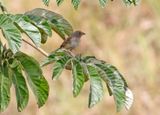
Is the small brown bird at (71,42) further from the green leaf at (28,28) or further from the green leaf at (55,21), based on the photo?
the green leaf at (28,28)

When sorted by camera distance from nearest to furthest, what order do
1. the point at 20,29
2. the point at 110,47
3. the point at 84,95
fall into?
the point at 20,29, the point at 84,95, the point at 110,47

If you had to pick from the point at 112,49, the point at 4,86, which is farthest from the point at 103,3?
the point at 112,49

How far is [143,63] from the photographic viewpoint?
17.9ft

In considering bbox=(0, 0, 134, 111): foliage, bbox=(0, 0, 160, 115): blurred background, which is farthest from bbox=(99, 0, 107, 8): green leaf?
bbox=(0, 0, 160, 115): blurred background

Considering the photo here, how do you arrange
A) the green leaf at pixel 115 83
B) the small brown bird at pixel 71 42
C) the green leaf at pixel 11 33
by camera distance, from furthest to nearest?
the small brown bird at pixel 71 42 < the green leaf at pixel 115 83 < the green leaf at pixel 11 33

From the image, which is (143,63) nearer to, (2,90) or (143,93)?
(143,93)

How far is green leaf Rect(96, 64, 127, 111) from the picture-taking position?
4.85 feet

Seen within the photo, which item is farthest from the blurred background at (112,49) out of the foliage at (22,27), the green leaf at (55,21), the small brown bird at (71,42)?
the foliage at (22,27)

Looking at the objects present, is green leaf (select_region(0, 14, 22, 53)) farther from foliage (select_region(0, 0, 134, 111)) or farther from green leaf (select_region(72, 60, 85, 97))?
green leaf (select_region(72, 60, 85, 97))

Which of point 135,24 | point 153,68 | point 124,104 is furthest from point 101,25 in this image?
point 124,104

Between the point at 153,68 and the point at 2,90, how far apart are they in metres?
4.04

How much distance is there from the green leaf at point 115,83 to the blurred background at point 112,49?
338cm

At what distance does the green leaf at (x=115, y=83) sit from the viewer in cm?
148

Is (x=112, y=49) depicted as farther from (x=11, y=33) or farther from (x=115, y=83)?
(x=11, y=33)
